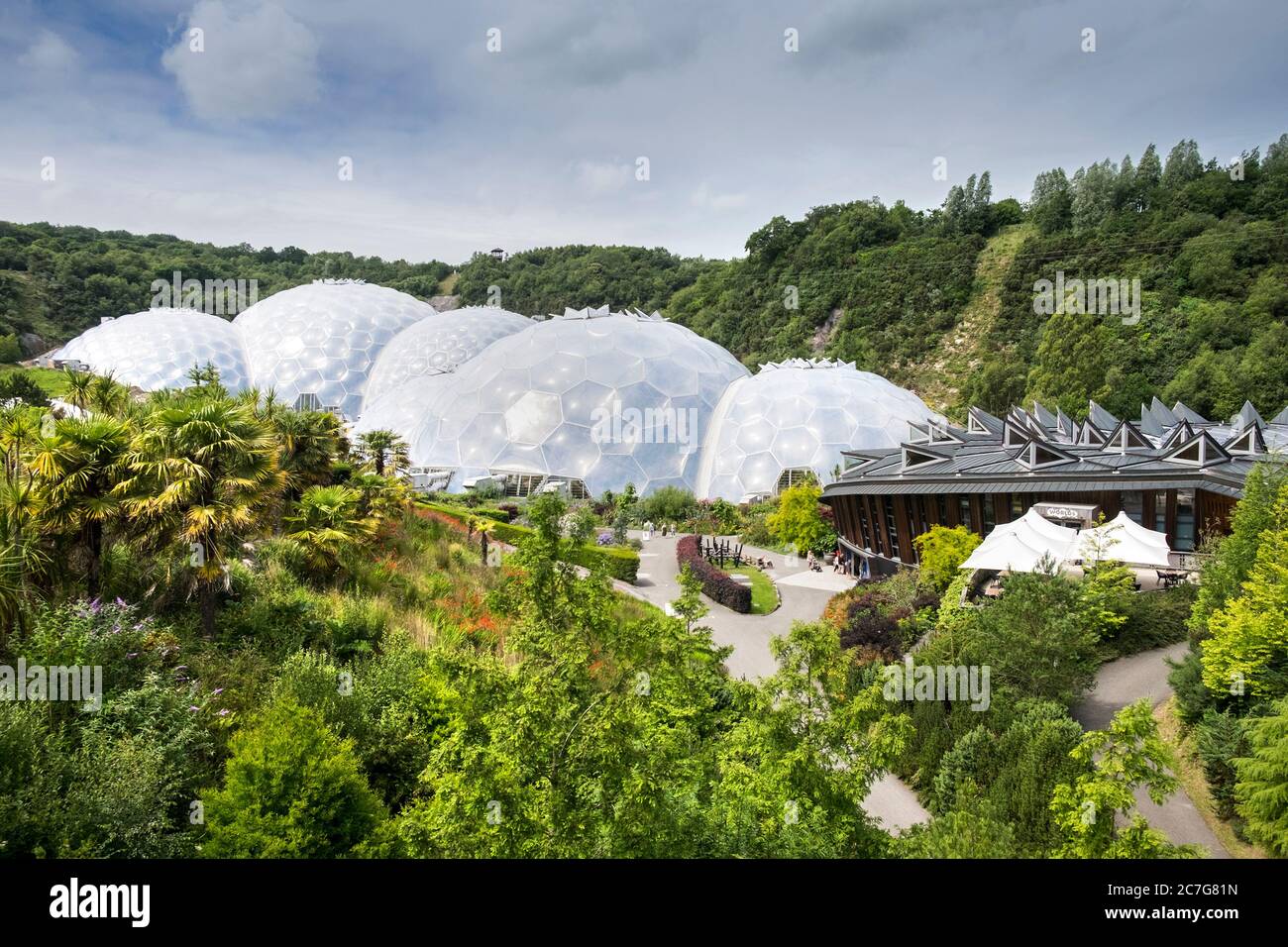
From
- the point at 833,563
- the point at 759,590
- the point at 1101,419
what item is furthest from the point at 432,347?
the point at 1101,419

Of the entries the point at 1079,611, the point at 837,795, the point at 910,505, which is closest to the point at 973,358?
the point at 910,505

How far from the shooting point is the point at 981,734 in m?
11.8

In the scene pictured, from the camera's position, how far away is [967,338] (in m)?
65.8

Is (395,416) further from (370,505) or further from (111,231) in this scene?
(111,231)

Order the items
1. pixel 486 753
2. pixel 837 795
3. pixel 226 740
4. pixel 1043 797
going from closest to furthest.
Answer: pixel 486 753 < pixel 837 795 < pixel 226 740 < pixel 1043 797

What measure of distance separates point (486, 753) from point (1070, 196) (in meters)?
86.1

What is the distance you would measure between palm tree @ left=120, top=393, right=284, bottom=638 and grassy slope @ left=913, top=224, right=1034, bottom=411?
56458 millimetres

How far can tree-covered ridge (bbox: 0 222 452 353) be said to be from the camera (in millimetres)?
69625

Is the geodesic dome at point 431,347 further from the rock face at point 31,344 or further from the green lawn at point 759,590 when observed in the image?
the rock face at point 31,344

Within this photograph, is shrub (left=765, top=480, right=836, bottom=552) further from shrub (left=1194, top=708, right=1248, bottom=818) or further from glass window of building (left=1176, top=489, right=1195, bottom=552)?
shrub (left=1194, top=708, right=1248, bottom=818)

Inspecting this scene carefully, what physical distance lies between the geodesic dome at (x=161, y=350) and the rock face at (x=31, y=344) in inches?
376

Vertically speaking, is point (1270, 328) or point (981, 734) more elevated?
point (1270, 328)

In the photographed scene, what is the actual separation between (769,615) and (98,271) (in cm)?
8846

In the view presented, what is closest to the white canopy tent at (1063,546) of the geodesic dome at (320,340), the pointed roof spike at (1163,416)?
the pointed roof spike at (1163,416)
